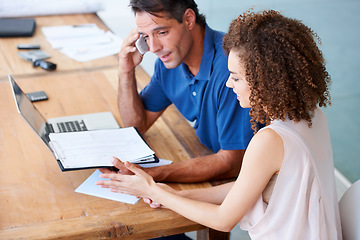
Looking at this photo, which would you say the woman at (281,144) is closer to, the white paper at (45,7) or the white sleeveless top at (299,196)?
the white sleeveless top at (299,196)

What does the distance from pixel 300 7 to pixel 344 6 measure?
42 centimetres

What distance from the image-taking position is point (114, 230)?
1356 millimetres

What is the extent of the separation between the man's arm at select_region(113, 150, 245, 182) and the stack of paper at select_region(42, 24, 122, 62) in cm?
119

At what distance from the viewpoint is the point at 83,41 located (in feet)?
9.41

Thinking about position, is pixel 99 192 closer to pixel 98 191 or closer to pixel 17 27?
pixel 98 191

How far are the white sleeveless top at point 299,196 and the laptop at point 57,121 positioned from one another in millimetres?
795

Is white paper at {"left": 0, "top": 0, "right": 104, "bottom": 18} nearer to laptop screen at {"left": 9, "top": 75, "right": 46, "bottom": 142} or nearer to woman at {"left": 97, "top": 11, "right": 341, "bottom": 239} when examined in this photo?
laptop screen at {"left": 9, "top": 75, "right": 46, "bottom": 142}

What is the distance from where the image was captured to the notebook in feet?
9.57

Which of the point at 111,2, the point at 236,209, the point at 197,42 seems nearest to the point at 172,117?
the point at 197,42

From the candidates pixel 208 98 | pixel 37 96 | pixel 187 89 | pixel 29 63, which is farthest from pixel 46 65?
pixel 208 98

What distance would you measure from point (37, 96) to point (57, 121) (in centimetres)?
26

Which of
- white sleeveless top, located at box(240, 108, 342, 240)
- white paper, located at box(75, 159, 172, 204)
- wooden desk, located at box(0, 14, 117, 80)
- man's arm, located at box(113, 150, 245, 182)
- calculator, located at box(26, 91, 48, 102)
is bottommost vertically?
wooden desk, located at box(0, 14, 117, 80)

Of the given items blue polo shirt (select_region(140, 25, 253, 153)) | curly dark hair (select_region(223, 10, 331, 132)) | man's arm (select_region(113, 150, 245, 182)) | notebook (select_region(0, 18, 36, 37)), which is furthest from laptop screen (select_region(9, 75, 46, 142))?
notebook (select_region(0, 18, 36, 37))

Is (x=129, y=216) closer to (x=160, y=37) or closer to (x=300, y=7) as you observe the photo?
(x=160, y=37)
